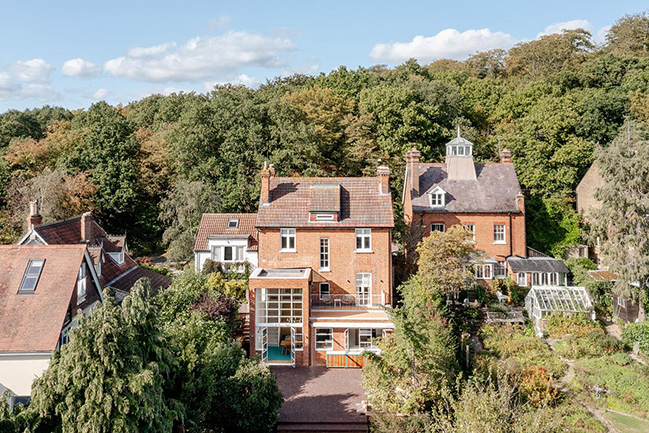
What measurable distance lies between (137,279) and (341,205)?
14192 millimetres

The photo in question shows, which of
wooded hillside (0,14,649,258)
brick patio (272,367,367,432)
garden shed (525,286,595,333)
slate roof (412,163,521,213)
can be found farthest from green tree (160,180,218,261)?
garden shed (525,286,595,333)

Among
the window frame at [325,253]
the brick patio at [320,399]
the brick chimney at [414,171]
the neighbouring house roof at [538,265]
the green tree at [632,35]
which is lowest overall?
the brick patio at [320,399]

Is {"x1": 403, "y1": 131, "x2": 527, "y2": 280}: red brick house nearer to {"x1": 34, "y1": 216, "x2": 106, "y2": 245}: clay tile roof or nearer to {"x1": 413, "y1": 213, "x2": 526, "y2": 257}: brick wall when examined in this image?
{"x1": 413, "y1": 213, "x2": 526, "y2": 257}: brick wall

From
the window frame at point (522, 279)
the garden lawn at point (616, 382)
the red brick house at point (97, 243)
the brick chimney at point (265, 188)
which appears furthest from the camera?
the window frame at point (522, 279)

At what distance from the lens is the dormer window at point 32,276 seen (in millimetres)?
21141

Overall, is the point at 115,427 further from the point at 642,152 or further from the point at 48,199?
the point at 48,199

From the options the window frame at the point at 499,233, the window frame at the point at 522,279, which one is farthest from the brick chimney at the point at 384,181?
the window frame at the point at 522,279

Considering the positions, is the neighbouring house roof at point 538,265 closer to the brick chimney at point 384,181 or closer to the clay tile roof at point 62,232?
the brick chimney at point 384,181

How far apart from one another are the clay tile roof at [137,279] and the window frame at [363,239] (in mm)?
12205

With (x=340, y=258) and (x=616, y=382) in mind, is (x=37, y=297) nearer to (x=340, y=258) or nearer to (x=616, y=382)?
(x=340, y=258)

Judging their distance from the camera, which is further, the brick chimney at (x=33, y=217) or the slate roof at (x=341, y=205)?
the slate roof at (x=341, y=205)

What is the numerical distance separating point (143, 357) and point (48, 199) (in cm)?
3152

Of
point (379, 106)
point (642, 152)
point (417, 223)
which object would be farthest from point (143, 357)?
point (379, 106)

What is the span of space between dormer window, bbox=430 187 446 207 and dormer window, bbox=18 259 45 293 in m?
25.0
